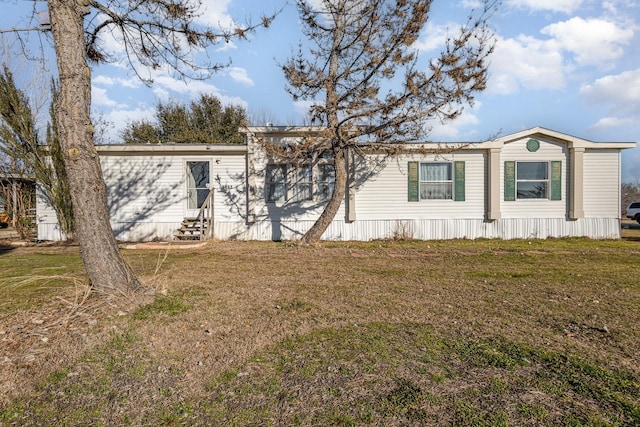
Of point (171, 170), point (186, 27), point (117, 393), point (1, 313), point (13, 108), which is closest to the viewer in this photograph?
point (117, 393)

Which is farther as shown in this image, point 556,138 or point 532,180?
point 532,180

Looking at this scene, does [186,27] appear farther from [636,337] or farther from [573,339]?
[636,337]

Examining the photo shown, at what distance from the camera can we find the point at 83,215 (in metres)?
4.15

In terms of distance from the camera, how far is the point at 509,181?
12.2 metres

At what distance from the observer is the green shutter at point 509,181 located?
1218 centimetres

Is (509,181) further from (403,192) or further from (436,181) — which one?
(403,192)

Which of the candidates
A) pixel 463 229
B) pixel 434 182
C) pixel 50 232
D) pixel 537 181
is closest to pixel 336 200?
pixel 434 182

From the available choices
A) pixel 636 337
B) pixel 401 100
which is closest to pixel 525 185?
pixel 401 100

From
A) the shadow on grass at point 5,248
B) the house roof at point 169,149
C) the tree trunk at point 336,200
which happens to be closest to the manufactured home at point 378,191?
the house roof at point 169,149

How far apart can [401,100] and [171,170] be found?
7.58m

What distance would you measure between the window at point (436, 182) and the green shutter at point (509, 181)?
5.95 ft

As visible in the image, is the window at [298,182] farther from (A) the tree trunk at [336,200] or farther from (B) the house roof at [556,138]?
(B) the house roof at [556,138]

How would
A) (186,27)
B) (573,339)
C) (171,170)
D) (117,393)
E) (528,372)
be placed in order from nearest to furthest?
(117,393) → (528,372) → (573,339) → (186,27) → (171,170)

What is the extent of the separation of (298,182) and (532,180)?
307 inches
